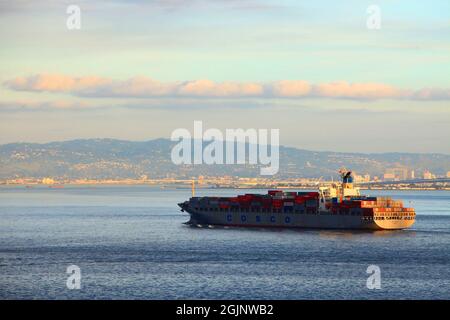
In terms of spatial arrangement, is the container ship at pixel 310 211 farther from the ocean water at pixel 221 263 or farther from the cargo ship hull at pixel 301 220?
the ocean water at pixel 221 263

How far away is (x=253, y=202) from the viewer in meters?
139

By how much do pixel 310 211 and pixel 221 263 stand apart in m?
48.1

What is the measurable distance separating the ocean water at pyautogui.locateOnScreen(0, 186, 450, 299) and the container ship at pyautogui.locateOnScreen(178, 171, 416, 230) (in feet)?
10.9

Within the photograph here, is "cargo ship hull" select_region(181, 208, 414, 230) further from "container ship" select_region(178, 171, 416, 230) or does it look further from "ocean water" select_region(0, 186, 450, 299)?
"ocean water" select_region(0, 186, 450, 299)

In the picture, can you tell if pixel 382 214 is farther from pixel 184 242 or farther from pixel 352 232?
pixel 184 242

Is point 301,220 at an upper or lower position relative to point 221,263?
upper

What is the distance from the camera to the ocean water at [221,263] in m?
71.1

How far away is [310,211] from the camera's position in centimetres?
13388

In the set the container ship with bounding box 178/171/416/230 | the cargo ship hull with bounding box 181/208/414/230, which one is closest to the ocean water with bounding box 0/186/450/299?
the cargo ship hull with bounding box 181/208/414/230

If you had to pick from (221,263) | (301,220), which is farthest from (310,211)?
(221,263)

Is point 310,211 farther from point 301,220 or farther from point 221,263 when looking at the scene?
point 221,263
